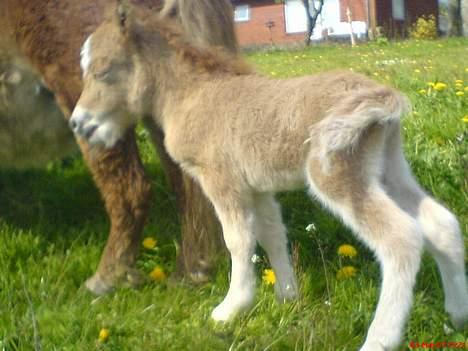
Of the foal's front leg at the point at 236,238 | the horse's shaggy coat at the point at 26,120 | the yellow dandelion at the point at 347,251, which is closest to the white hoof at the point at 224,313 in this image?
the foal's front leg at the point at 236,238

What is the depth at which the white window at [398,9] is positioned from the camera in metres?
47.1

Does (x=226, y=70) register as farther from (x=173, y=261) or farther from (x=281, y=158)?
(x=173, y=261)

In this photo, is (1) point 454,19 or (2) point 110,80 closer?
(2) point 110,80

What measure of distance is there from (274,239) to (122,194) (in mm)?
893

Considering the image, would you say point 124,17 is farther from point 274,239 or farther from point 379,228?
point 379,228

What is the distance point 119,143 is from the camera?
422 centimetres

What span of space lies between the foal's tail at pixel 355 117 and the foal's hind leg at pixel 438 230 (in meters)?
0.31

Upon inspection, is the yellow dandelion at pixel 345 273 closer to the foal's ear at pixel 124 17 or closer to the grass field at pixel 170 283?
the grass field at pixel 170 283

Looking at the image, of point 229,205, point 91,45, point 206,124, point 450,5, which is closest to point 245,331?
point 229,205

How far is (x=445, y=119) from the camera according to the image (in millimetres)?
6039

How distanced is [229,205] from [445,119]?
302 centimetres

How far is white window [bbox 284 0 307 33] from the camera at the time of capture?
4947cm

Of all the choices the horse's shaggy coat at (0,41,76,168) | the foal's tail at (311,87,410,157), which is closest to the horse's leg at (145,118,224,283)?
the horse's shaggy coat at (0,41,76,168)

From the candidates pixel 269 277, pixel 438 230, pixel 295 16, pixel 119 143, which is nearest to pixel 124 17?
pixel 119 143
